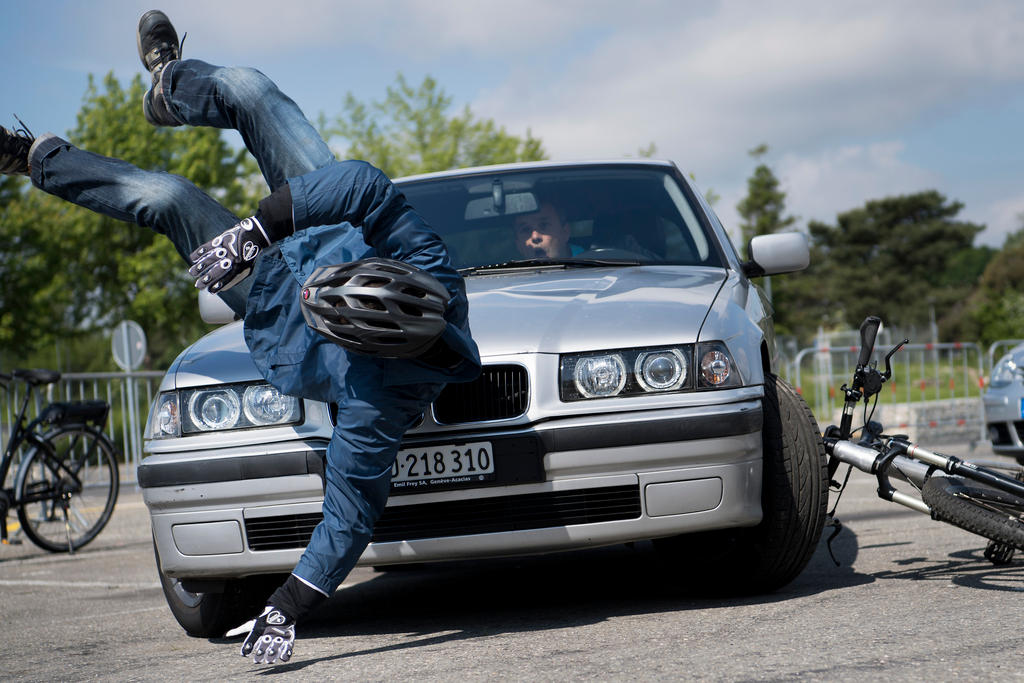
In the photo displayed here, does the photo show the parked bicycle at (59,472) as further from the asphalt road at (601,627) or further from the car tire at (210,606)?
the car tire at (210,606)

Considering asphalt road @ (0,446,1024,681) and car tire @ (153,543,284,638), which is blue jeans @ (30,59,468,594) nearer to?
asphalt road @ (0,446,1024,681)

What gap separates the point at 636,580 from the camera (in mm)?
4895

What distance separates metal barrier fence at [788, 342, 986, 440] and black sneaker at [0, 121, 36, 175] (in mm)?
12354

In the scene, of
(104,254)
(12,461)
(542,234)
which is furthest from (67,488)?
(104,254)

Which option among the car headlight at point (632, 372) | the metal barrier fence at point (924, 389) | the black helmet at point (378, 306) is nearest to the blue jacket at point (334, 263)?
the black helmet at point (378, 306)

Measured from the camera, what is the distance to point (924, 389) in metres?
15.4

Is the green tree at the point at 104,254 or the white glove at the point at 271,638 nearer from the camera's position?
the white glove at the point at 271,638

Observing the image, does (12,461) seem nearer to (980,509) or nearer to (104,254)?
(980,509)

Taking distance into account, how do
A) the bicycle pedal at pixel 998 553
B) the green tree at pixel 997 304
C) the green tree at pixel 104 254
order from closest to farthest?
the bicycle pedal at pixel 998 553 < the green tree at pixel 104 254 < the green tree at pixel 997 304

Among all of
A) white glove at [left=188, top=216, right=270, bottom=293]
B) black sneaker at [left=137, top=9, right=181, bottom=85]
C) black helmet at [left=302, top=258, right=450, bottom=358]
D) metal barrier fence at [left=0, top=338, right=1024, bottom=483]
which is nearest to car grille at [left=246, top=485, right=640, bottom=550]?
black helmet at [left=302, top=258, right=450, bottom=358]

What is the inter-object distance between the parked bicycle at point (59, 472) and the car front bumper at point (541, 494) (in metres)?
4.53

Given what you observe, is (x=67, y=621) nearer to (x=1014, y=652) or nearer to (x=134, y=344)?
(x=1014, y=652)

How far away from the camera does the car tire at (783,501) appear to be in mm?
3809

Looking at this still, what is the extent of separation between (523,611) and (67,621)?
1989mm
